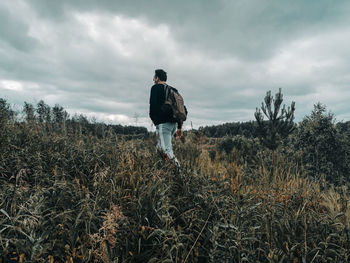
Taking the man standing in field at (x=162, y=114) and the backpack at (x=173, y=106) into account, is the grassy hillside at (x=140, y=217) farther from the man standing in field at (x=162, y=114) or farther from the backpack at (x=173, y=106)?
the backpack at (x=173, y=106)

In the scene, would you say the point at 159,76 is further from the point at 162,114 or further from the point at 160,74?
the point at 162,114

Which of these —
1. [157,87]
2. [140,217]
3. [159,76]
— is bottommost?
[140,217]

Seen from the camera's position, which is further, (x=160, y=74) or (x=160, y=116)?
(x=160, y=74)

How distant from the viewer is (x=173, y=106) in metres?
4.70

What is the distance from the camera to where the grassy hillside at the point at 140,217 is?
6.48ft

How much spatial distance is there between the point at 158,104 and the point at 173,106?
325 millimetres

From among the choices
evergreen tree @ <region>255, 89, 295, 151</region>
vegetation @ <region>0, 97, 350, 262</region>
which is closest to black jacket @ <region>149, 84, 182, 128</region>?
vegetation @ <region>0, 97, 350, 262</region>

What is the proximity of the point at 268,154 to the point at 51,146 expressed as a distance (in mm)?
10525

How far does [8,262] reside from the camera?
6.08 ft

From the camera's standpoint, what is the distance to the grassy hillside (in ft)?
6.48

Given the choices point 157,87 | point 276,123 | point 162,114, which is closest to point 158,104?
point 162,114

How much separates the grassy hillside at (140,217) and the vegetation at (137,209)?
0.05 ft

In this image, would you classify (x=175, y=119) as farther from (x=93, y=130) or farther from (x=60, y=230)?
(x=60, y=230)

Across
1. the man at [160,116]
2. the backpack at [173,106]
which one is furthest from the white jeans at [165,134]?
the backpack at [173,106]
